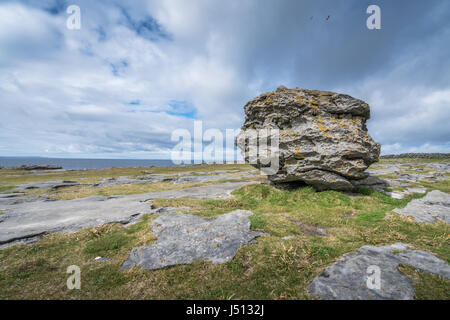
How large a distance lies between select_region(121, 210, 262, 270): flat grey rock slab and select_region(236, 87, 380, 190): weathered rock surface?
30.1 feet

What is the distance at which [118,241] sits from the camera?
916cm

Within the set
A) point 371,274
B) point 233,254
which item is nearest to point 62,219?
point 233,254

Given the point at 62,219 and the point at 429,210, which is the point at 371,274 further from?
the point at 62,219

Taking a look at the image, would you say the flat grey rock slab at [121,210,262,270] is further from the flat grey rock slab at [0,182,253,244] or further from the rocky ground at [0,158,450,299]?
the flat grey rock slab at [0,182,253,244]

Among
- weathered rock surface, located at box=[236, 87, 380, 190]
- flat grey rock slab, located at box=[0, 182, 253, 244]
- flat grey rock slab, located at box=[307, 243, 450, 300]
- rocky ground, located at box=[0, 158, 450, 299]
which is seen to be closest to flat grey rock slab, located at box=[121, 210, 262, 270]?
rocky ground, located at box=[0, 158, 450, 299]

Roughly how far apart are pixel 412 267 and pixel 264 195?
11.7 metres

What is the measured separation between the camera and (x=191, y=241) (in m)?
8.55

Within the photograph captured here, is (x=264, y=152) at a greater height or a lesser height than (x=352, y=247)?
greater

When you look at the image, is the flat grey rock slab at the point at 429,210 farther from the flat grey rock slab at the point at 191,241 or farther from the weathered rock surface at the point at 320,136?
the flat grey rock slab at the point at 191,241

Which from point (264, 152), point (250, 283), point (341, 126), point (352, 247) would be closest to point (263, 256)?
point (250, 283)

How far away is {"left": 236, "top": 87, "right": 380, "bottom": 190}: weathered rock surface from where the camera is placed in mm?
16125

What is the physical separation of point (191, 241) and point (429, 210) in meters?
16.1

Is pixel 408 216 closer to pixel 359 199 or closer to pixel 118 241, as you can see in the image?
pixel 359 199

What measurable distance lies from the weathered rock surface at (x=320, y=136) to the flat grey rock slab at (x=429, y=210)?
4.29 metres
